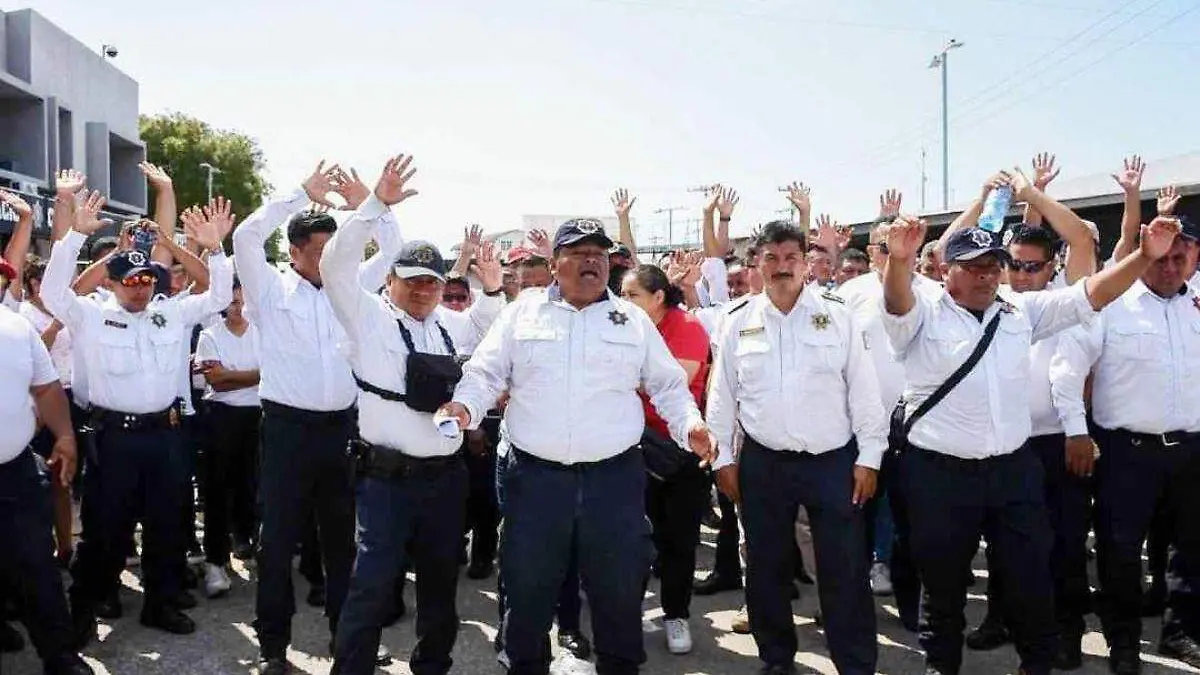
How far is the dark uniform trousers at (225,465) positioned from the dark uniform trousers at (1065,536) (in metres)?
4.64

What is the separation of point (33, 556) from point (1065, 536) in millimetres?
4946

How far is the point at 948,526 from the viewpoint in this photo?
3.94m

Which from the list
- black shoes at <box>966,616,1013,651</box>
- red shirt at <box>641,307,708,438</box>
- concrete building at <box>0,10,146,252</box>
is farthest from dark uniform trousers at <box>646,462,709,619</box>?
concrete building at <box>0,10,146,252</box>

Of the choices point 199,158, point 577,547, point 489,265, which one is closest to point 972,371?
point 577,547

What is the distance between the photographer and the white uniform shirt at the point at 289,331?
14.0 feet

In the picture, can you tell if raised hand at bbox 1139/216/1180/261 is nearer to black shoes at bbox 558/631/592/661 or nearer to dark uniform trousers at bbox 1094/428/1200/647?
dark uniform trousers at bbox 1094/428/1200/647

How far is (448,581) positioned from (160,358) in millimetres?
2225

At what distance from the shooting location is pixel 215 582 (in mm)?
5656

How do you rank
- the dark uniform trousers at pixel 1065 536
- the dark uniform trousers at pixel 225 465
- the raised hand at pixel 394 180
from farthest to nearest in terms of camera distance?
the dark uniform trousers at pixel 225 465 → the dark uniform trousers at pixel 1065 536 → the raised hand at pixel 394 180

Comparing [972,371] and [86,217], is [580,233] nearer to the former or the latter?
[972,371]

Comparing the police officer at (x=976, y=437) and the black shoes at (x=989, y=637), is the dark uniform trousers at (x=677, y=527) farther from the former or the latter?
the black shoes at (x=989, y=637)

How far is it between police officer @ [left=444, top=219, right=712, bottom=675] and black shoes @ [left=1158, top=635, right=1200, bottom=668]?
2794mm

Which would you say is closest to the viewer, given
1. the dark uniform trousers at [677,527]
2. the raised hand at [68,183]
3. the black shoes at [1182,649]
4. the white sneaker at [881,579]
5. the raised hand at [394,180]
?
the raised hand at [394,180]

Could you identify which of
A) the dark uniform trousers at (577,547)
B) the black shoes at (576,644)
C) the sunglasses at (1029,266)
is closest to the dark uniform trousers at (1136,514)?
the sunglasses at (1029,266)
